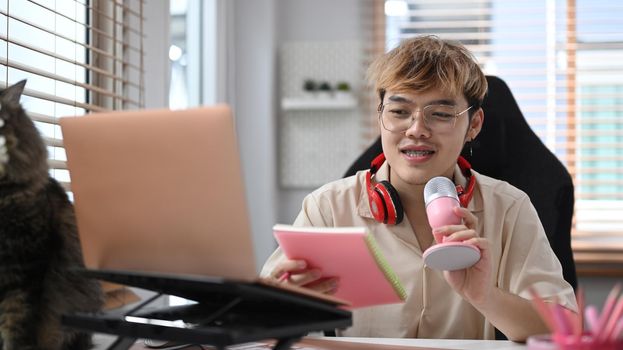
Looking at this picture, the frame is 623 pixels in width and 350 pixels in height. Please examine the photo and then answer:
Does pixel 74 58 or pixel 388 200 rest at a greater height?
pixel 74 58

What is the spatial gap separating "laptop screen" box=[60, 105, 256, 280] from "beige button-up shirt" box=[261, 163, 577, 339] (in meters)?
0.60

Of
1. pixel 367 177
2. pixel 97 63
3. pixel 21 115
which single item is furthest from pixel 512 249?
pixel 97 63

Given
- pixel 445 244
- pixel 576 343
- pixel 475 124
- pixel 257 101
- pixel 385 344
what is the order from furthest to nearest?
pixel 257 101
pixel 475 124
pixel 385 344
pixel 445 244
pixel 576 343

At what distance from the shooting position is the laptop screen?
795mm

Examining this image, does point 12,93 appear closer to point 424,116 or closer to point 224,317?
point 224,317

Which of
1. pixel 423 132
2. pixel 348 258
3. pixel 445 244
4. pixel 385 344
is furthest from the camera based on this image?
pixel 423 132

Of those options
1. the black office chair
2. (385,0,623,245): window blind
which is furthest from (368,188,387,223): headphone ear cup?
(385,0,623,245): window blind

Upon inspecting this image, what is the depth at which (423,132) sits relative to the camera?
1478 mm

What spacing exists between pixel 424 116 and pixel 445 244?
0.47 m

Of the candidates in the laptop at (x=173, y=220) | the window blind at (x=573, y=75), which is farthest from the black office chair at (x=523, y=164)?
the window blind at (x=573, y=75)

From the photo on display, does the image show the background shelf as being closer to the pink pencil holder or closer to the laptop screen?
the laptop screen

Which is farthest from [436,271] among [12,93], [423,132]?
[12,93]

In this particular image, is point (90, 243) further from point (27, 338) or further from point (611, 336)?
point (611, 336)

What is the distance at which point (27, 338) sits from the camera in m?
0.88
